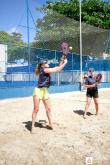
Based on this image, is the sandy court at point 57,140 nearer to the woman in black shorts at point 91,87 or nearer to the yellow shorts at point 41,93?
the woman in black shorts at point 91,87

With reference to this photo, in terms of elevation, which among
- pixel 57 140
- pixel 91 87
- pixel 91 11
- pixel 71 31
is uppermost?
pixel 91 11

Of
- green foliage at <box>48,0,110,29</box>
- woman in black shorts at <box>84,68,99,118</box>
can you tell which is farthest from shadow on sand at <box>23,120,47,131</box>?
green foliage at <box>48,0,110,29</box>

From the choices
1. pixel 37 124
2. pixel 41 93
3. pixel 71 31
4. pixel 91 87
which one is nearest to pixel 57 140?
pixel 41 93

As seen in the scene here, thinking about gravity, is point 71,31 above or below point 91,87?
above

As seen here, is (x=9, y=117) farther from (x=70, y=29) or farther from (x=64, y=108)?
(x=70, y=29)

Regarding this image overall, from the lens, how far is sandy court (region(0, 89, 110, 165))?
22.7ft

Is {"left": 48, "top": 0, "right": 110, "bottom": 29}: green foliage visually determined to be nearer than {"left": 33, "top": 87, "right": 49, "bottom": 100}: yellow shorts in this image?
No

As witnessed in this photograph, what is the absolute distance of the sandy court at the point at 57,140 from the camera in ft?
22.7

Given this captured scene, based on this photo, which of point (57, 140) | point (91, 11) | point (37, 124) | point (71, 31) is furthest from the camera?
point (91, 11)

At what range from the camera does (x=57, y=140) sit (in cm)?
820

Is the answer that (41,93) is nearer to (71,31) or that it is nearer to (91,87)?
(91,87)

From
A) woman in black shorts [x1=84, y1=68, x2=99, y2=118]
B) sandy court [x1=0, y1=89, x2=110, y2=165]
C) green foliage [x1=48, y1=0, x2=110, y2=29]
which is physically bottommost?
sandy court [x1=0, y1=89, x2=110, y2=165]

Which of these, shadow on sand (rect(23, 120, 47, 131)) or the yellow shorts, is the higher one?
the yellow shorts

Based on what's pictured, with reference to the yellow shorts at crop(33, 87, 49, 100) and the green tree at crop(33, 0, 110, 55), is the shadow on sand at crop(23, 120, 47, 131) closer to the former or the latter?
the yellow shorts at crop(33, 87, 49, 100)
